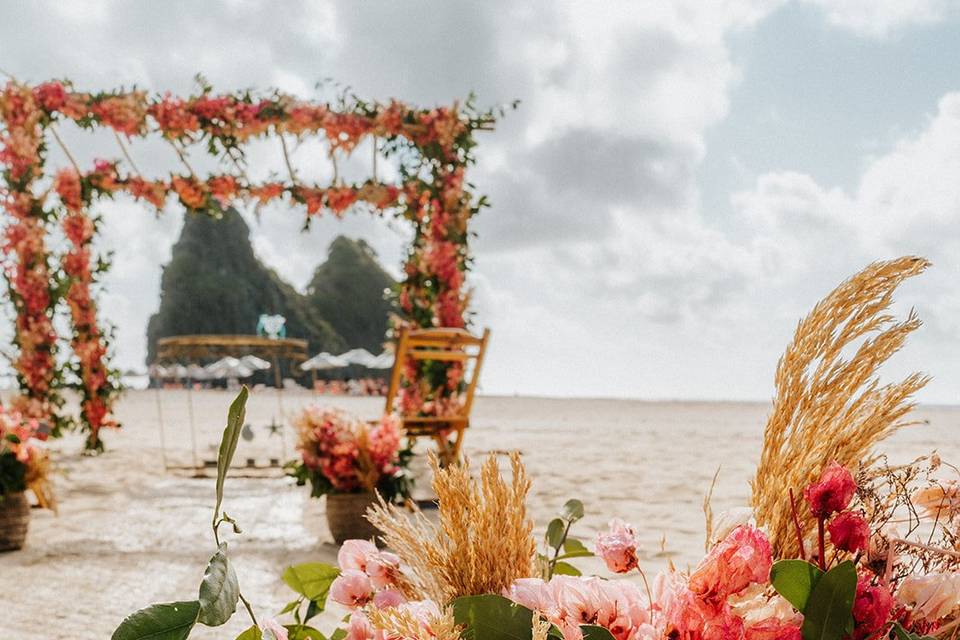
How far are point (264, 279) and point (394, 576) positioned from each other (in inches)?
2643

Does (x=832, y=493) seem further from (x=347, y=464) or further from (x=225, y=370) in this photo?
(x=225, y=370)

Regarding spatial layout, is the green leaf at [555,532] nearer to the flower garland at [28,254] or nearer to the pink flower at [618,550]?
the pink flower at [618,550]

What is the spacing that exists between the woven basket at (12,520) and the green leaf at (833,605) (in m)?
5.12

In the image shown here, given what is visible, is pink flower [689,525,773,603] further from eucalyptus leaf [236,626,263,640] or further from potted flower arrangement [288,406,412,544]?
potted flower arrangement [288,406,412,544]

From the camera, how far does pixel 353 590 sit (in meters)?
0.82

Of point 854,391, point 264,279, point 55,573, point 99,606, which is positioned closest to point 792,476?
point 854,391

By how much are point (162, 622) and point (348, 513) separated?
4.11 m

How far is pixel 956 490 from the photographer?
Result: 0.83 metres

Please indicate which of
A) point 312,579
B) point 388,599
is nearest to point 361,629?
point 388,599

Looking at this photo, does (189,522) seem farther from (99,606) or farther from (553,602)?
(553,602)

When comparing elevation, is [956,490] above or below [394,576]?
above

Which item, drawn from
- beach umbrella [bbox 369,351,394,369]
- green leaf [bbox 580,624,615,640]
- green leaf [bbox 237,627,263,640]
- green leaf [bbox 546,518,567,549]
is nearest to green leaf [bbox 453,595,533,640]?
green leaf [bbox 580,624,615,640]

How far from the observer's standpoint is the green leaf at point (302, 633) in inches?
37.1

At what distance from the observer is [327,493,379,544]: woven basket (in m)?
4.57
